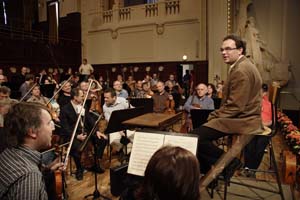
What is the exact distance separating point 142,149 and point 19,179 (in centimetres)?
116

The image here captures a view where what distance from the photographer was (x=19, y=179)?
1573 mm

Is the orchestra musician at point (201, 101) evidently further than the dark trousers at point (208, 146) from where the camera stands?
Yes

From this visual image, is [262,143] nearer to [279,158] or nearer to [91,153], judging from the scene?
[279,158]

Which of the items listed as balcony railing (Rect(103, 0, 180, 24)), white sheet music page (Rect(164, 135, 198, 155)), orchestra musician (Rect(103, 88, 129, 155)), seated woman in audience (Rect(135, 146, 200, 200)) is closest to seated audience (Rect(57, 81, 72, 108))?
orchestra musician (Rect(103, 88, 129, 155))

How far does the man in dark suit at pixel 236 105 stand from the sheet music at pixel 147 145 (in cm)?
48

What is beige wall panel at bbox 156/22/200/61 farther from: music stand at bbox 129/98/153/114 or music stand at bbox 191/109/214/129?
music stand at bbox 191/109/214/129

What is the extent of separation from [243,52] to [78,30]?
14.8m

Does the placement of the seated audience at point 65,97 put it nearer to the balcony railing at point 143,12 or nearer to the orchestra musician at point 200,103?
the orchestra musician at point 200,103

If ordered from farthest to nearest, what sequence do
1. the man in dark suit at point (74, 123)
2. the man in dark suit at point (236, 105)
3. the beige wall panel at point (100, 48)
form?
the beige wall panel at point (100, 48) < the man in dark suit at point (74, 123) < the man in dark suit at point (236, 105)

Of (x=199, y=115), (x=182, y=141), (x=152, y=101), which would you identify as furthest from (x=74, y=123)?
(x=182, y=141)

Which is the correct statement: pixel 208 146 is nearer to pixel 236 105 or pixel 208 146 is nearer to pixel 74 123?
pixel 236 105

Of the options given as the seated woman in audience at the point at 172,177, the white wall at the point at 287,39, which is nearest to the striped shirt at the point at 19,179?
the seated woman in audience at the point at 172,177

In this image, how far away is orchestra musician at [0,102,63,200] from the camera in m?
1.57

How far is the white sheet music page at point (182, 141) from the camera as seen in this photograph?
8.07 ft
